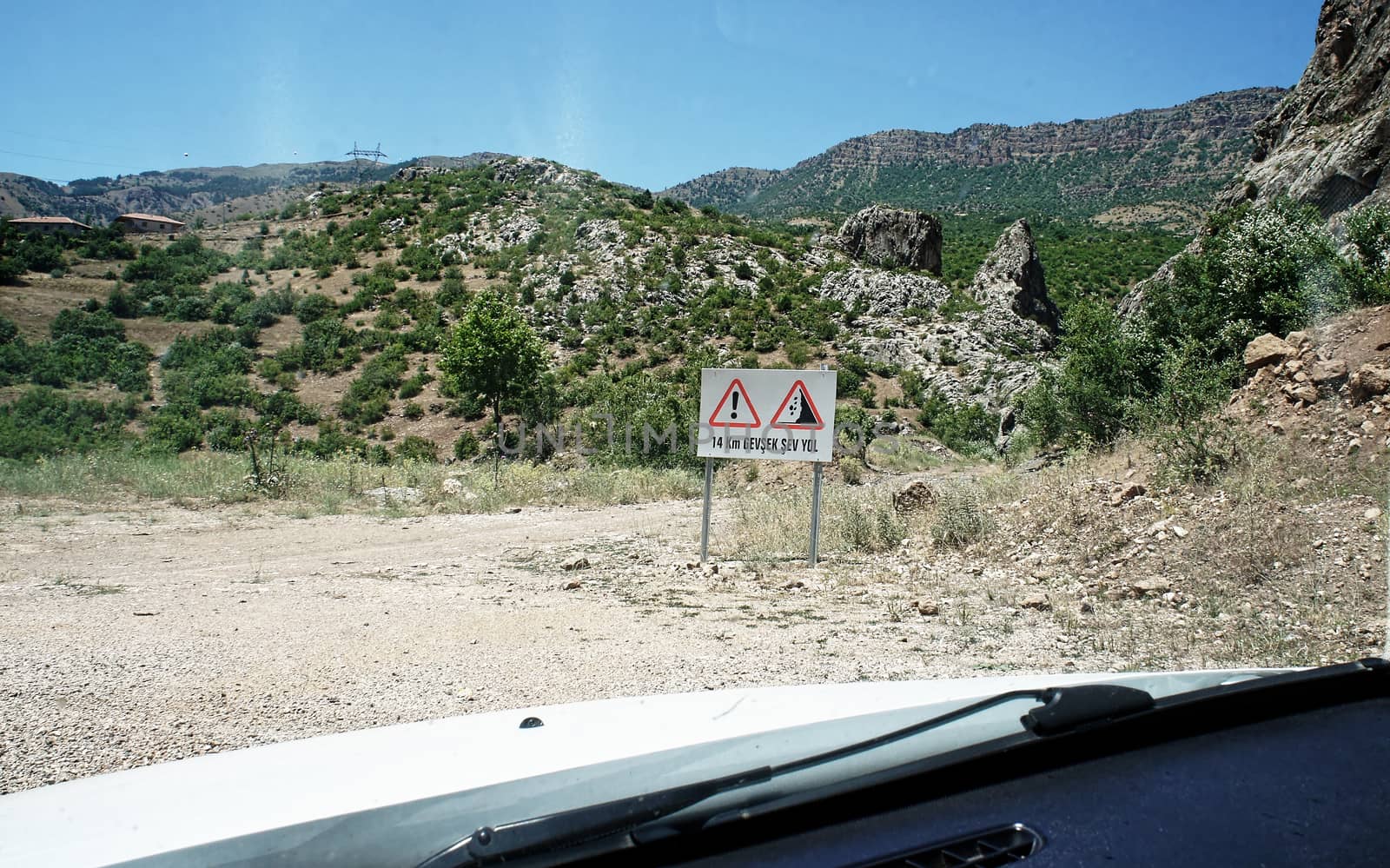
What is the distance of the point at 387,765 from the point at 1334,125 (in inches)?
972

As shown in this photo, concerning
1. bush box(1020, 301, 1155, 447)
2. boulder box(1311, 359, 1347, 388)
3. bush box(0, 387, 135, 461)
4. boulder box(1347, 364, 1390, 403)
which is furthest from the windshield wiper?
bush box(0, 387, 135, 461)

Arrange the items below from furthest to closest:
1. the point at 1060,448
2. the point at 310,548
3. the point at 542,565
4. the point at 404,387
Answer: the point at 404,387 < the point at 1060,448 < the point at 310,548 < the point at 542,565

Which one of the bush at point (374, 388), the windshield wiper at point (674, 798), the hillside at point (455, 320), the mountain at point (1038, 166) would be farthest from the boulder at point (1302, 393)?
the mountain at point (1038, 166)

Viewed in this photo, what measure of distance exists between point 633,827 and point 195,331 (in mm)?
49802

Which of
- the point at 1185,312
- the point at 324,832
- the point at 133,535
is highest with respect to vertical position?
the point at 1185,312

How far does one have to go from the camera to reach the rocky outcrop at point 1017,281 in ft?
144

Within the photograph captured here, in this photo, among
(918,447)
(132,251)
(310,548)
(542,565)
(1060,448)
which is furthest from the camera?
(132,251)

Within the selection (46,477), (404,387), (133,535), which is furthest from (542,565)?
(404,387)

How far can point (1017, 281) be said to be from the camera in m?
A: 44.4

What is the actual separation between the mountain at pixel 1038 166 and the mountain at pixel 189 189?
36.9 meters

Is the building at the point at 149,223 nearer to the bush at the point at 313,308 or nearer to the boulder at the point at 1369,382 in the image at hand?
the bush at the point at 313,308

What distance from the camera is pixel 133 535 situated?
39.9 feet

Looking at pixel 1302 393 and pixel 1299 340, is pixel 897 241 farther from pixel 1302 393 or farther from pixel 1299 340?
pixel 1302 393

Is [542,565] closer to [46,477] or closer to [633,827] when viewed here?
[633,827]
